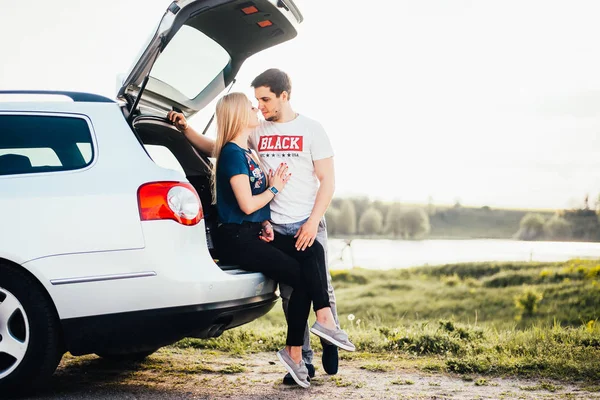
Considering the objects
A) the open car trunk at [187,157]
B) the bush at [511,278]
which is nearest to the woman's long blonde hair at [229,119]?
the open car trunk at [187,157]

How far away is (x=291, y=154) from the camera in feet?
14.9

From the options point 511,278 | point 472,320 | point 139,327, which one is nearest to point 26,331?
point 139,327

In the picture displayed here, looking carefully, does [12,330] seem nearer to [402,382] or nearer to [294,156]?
[294,156]

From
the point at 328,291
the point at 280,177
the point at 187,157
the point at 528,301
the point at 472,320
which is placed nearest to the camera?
the point at 280,177

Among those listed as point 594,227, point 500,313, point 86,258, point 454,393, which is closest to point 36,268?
point 86,258

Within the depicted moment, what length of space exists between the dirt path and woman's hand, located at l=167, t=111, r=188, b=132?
68.7 inches

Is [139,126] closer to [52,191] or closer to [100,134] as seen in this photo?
[100,134]

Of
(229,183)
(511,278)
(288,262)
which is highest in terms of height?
(229,183)

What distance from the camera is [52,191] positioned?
3896 millimetres

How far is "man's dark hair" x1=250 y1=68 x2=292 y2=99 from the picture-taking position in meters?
4.50

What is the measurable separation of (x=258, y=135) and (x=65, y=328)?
1.73 metres

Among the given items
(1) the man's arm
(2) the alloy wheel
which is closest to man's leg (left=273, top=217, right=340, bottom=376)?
(1) the man's arm

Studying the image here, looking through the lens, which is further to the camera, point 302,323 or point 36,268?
point 302,323

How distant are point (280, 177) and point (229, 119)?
496 mm
